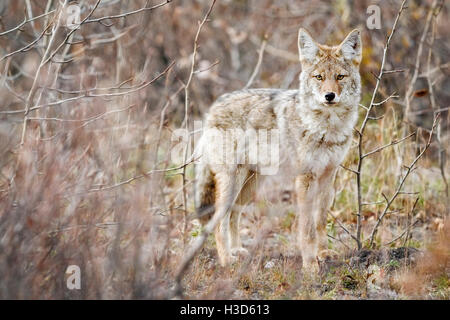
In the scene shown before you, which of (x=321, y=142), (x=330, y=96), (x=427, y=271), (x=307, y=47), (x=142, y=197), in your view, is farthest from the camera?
(x=307, y=47)

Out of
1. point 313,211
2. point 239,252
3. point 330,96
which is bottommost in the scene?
point 239,252

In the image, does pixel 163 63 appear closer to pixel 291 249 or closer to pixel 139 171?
pixel 291 249

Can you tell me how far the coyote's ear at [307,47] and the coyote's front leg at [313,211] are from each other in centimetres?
106

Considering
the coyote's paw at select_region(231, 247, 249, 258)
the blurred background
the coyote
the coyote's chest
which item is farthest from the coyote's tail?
the coyote's chest

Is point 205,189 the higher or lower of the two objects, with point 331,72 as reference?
lower

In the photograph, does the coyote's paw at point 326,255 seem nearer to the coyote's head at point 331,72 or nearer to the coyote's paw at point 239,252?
the coyote's paw at point 239,252

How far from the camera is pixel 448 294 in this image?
4465 mm

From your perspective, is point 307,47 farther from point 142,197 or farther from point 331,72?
point 142,197

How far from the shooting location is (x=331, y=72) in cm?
524

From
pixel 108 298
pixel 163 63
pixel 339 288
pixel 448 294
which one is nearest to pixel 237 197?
pixel 339 288

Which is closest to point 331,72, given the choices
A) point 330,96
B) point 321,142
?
point 330,96

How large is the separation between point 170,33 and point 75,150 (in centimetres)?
808

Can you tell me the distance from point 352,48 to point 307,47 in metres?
0.41

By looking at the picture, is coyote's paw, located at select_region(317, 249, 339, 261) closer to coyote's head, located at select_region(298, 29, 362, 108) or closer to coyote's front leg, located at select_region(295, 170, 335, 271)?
coyote's front leg, located at select_region(295, 170, 335, 271)
